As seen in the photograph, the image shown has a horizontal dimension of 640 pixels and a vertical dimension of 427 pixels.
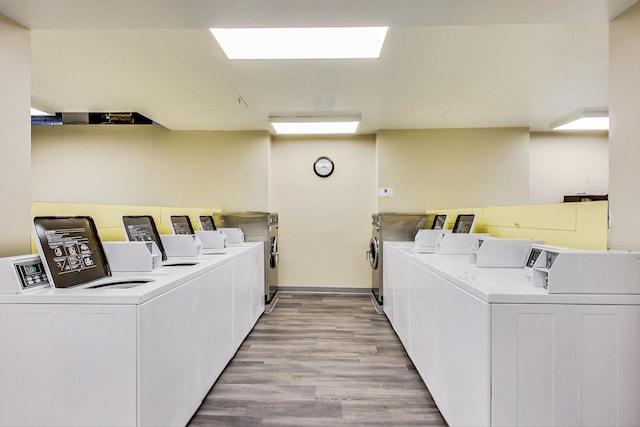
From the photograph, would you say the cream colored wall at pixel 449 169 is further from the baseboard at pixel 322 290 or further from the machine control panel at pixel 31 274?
the machine control panel at pixel 31 274

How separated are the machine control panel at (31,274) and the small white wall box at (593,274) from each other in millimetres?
2124

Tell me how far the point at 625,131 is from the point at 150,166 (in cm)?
505

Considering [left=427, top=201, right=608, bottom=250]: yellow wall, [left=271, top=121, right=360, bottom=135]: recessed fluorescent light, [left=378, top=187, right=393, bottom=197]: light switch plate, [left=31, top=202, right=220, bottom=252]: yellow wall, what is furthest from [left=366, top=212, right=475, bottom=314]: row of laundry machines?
[left=31, top=202, right=220, bottom=252]: yellow wall

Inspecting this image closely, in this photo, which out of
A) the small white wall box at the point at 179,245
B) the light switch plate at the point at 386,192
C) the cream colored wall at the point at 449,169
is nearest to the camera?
the small white wall box at the point at 179,245

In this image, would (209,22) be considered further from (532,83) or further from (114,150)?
(114,150)

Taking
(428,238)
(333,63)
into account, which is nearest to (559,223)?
(428,238)

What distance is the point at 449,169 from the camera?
4500mm

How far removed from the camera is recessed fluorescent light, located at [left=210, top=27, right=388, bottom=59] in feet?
6.55

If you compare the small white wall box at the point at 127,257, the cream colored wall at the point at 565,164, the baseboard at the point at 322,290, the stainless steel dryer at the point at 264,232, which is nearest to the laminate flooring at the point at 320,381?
the stainless steel dryer at the point at 264,232

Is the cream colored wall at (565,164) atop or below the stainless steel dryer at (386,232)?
atop

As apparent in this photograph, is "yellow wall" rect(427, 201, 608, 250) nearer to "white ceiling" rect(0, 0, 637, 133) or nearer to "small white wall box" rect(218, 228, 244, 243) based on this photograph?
"white ceiling" rect(0, 0, 637, 133)

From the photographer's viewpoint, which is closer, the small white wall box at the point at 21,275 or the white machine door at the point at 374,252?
the small white wall box at the point at 21,275

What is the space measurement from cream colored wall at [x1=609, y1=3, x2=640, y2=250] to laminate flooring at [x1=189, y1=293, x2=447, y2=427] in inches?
56.5

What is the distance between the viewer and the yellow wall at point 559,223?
5.63ft
